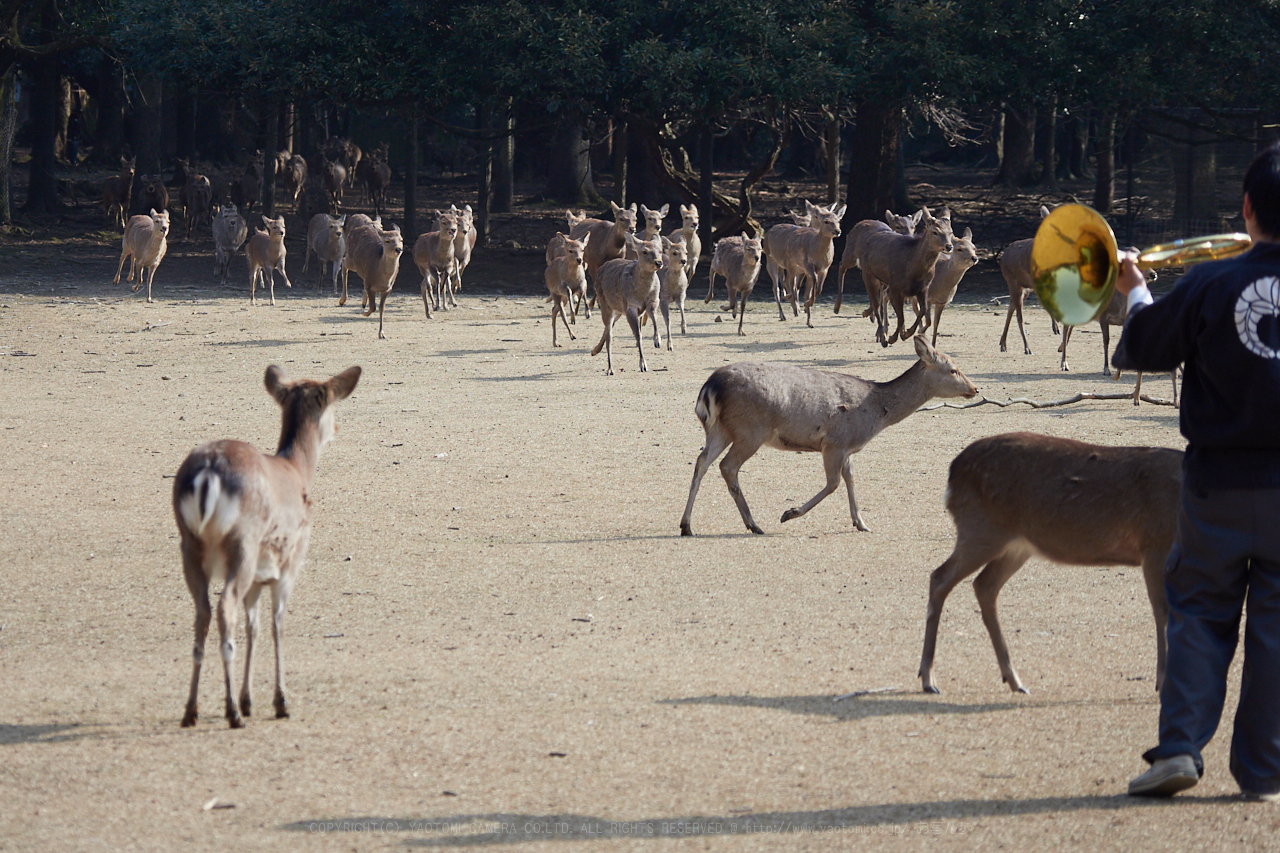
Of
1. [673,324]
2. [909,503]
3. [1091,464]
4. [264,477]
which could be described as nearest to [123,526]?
[264,477]

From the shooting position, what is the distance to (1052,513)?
536 centimetres

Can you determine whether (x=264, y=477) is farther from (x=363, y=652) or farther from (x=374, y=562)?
(x=374, y=562)

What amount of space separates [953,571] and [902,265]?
1225 centimetres

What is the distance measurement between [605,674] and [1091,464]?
6.86 feet

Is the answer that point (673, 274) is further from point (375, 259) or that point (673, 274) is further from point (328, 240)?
point (328, 240)

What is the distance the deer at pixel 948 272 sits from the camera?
1666 centimetres

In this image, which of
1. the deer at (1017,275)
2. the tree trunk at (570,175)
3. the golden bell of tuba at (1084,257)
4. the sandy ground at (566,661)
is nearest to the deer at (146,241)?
the sandy ground at (566,661)

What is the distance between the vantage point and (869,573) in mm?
7469

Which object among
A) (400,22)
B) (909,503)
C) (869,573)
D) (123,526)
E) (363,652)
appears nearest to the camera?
(363,652)

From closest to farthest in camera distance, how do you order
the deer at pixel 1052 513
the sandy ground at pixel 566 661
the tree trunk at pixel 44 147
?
the sandy ground at pixel 566 661
the deer at pixel 1052 513
the tree trunk at pixel 44 147

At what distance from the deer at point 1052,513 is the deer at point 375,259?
43.1ft

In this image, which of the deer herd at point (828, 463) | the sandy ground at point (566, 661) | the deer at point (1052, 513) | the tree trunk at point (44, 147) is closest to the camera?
the sandy ground at point (566, 661)

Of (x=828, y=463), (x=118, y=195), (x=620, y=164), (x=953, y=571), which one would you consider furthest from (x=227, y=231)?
(x=953, y=571)

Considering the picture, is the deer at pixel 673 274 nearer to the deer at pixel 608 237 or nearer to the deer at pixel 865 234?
the deer at pixel 608 237
